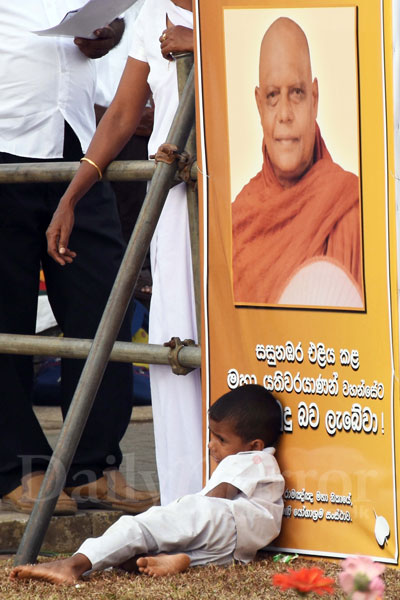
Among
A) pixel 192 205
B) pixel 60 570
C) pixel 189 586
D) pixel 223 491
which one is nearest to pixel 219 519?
pixel 223 491

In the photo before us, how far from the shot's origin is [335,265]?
2451 millimetres

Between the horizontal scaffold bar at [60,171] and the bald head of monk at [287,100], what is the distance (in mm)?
473

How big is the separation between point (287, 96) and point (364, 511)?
3.04ft

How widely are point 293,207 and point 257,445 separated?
0.55 metres

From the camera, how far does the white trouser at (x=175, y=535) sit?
2404 mm

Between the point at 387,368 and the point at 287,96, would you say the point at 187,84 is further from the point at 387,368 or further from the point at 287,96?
the point at 387,368

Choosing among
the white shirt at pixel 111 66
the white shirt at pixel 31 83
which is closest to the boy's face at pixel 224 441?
the white shirt at pixel 31 83

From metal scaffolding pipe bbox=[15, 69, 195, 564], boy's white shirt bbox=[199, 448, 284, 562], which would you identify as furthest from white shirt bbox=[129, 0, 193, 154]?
boy's white shirt bbox=[199, 448, 284, 562]

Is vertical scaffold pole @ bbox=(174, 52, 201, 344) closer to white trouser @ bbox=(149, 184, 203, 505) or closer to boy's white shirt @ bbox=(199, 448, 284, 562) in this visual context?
white trouser @ bbox=(149, 184, 203, 505)

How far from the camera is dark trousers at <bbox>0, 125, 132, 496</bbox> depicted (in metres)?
3.32

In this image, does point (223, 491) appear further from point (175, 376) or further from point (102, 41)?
point (102, 41)

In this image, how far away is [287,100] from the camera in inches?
100

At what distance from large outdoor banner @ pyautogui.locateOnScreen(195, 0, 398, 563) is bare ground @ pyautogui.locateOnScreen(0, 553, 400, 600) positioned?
113 mm

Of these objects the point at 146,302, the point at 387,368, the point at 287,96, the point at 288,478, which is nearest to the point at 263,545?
the point at 288,478
